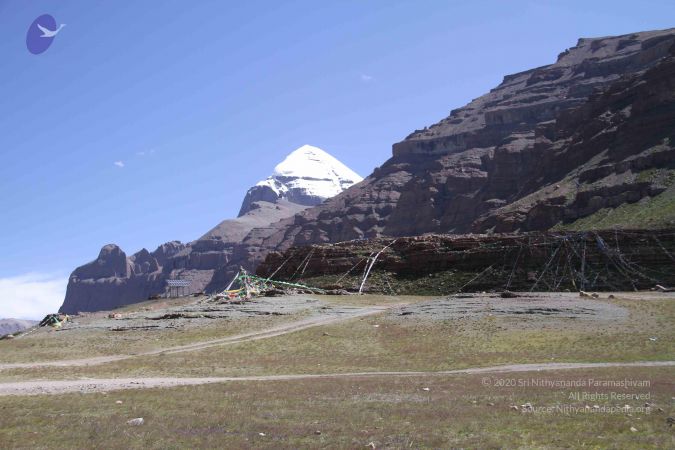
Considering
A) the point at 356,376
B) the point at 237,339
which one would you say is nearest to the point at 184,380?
the point at 356,376

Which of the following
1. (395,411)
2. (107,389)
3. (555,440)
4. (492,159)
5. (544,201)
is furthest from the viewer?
(492,159)

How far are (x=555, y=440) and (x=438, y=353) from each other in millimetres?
19814

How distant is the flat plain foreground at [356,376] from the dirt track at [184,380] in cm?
11

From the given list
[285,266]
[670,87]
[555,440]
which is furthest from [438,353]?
[670,87]

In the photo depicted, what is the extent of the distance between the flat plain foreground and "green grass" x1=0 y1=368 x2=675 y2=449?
73 millimetres

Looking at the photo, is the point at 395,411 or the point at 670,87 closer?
the point at 395,411

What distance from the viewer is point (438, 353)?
115ft

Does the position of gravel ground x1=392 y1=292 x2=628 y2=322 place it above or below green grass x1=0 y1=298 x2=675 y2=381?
above

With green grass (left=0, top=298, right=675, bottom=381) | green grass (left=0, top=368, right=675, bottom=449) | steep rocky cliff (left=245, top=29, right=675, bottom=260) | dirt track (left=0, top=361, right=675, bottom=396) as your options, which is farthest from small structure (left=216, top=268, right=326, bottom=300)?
steep rocky cliff (left=245, top=29, right=675, bottom=260)

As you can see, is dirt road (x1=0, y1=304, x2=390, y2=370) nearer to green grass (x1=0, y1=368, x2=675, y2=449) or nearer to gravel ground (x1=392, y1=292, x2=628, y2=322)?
gravel ground (x1=392, y1=292, x2=628, y2=322)

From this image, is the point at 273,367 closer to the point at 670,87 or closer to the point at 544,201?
the point at 544,201

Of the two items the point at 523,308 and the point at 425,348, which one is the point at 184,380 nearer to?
the point at 425,348

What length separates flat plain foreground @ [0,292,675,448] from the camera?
16469mm

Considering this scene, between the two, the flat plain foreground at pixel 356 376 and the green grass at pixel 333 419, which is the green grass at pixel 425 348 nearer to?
the flat plain foreground at pixel 356 376
